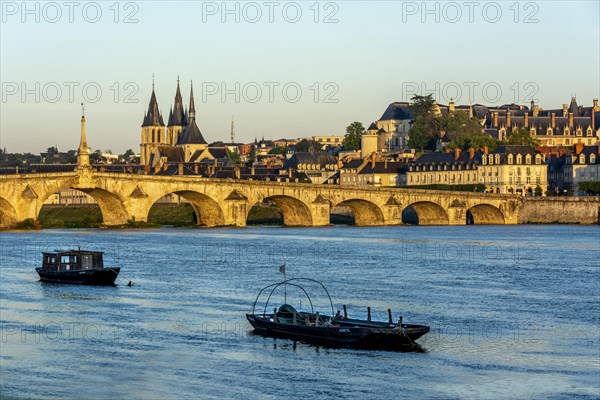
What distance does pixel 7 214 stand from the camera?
12312 centimetres

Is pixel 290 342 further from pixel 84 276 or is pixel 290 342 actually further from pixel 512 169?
pixel 512 169

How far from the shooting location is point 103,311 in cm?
5812

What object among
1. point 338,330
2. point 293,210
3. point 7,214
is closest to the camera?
point 338,330

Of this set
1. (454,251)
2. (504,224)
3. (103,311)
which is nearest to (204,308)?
(103,311)

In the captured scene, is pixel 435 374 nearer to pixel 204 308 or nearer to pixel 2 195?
pixel 204 308

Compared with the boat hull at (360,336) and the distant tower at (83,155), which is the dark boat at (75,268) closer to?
the boat hull at (360,336)

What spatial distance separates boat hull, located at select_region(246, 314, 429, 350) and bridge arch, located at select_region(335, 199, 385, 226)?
90484 mm

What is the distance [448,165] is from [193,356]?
453ft

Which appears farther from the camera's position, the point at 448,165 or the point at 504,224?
the point at 448,165

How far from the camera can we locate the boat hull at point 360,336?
4703 cm

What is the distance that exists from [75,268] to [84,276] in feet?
3.79

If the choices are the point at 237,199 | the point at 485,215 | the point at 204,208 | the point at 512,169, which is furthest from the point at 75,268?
the point at 512,169

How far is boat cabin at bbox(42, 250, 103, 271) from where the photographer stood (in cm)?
7169

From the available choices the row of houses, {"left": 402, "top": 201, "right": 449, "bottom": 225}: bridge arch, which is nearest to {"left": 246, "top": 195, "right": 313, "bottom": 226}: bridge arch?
{"left": 402, "top": 201, "right": 449, "bottom": 225}: bridge arch
